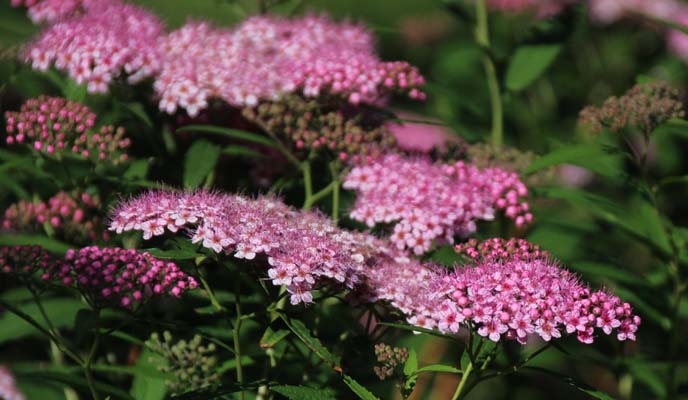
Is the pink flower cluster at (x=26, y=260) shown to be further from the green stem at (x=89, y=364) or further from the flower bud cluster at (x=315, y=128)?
the flower bud cluster at (x=315, y=128)

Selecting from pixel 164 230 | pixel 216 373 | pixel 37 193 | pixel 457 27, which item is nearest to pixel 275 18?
pixel 37 193

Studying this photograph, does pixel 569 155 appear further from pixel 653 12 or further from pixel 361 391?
pixel 653 12

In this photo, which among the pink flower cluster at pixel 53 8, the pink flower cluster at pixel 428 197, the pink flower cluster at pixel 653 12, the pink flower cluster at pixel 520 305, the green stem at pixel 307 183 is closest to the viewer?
the pink flower cluster at pixel 520 305

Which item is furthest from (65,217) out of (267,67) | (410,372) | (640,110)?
(640,110)

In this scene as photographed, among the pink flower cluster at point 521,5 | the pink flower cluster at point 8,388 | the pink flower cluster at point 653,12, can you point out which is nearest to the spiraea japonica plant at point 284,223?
the pink flower cluster at point 8,388

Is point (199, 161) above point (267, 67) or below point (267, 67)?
below
